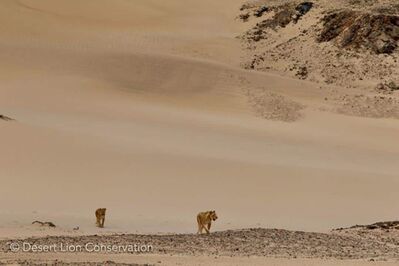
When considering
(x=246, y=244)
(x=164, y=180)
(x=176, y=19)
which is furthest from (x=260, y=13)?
(x=246, y=244)

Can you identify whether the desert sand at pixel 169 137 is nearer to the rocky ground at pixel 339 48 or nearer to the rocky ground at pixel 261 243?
the rocky ground at pixel 339 48

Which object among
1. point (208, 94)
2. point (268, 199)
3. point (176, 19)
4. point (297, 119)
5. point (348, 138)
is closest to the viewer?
point (268, 199)

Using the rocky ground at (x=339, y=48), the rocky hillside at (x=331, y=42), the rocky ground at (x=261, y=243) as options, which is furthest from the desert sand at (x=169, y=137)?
the rocky hillside at (x=331, y=42)

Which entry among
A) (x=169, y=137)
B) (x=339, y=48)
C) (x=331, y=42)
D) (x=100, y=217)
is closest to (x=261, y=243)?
(x=100, y=217)

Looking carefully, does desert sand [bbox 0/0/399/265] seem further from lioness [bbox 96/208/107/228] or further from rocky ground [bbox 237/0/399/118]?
rocky ground [bbox 237/0/399/118]

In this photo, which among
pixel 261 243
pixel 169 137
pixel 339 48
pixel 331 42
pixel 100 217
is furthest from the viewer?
pixel 331 42

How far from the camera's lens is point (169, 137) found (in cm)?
2914

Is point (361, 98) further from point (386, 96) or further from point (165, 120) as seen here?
point (165, 120)

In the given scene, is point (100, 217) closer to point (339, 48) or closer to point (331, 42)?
point (339, 48)

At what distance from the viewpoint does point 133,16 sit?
54.7m

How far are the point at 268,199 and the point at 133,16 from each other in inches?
1392

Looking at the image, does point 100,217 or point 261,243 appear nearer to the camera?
point 261,243

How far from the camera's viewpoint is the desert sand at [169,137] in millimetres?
18984

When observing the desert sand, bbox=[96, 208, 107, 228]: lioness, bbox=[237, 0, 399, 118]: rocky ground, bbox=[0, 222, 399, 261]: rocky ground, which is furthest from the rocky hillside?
bbox=[96, 208, 107, 228]: lioness
